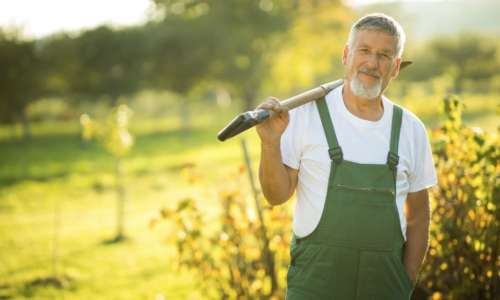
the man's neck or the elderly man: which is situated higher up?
the man's neck

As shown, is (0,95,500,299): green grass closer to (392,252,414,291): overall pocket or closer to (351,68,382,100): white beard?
(351,68,382,100): white beard

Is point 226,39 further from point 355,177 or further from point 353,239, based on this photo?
point 353,239

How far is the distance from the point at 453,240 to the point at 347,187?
1532mm

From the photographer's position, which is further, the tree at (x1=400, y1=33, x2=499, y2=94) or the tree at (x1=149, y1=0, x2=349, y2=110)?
the tree at (x1=400, y1=33, x2=499, y2=94)

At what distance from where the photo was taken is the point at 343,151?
2.12m

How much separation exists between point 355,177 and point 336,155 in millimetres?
141

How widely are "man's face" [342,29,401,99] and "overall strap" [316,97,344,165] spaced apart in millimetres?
182

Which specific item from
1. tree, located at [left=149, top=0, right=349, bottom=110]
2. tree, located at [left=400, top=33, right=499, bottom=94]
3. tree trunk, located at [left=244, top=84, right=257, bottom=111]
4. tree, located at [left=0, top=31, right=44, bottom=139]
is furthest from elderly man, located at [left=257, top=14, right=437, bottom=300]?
tree, located at [left=400, top=33, right=499, bottom=94]

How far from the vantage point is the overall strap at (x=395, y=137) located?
2125 mm

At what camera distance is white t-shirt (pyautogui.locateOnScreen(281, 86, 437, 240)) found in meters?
2.12

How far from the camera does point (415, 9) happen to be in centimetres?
19788

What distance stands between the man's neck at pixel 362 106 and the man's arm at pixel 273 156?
1.43 feet

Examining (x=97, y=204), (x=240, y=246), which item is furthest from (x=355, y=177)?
(x=97, y=204)

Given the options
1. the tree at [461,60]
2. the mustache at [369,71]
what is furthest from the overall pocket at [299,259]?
the tree at [461,60]
